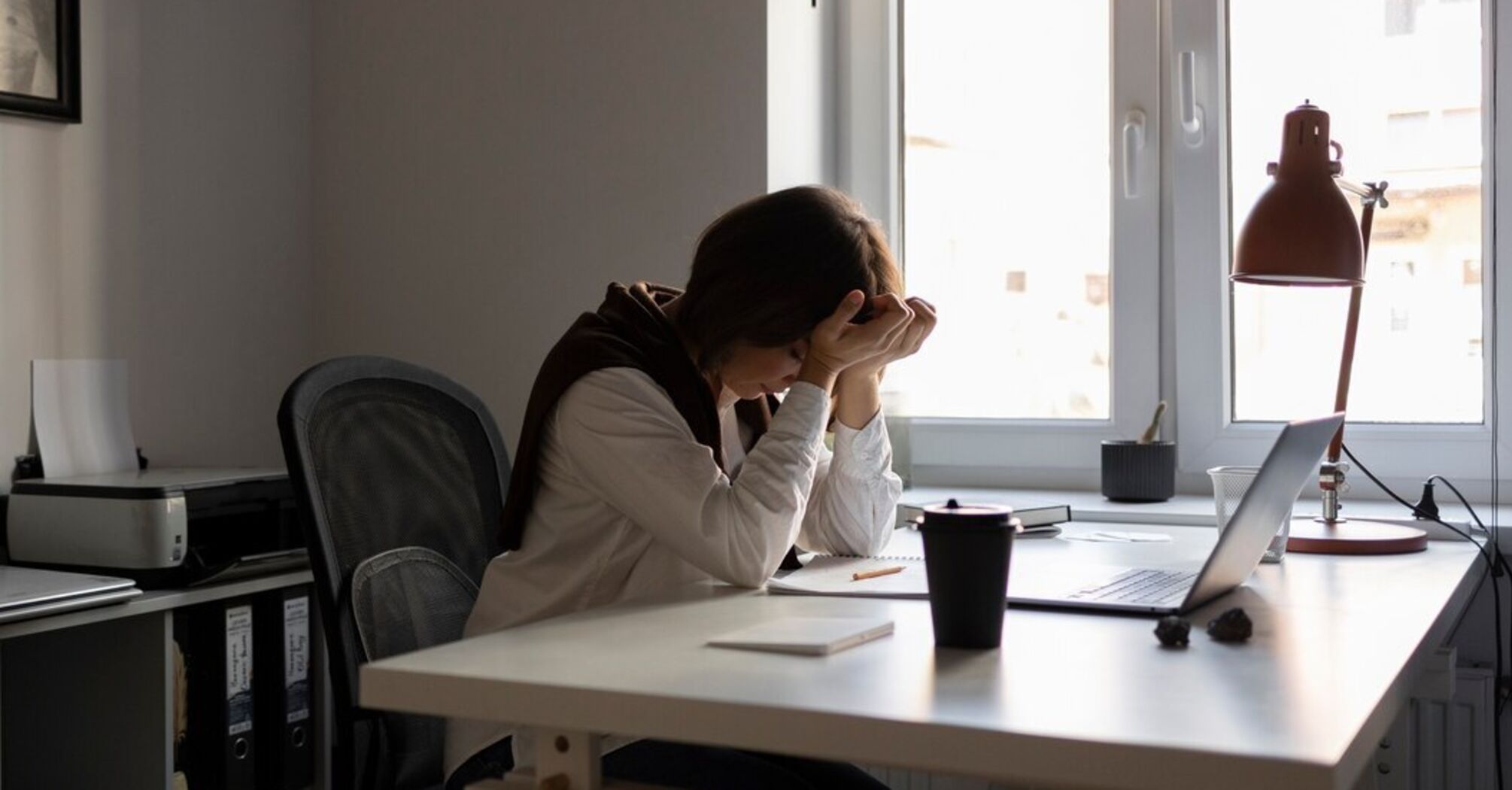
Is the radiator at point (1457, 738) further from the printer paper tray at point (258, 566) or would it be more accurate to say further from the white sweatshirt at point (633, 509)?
the printer paper tray at point (258, 566)

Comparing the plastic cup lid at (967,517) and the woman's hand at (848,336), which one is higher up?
the woman's hand at (848,336)

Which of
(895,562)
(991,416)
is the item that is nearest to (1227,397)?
(991,416)

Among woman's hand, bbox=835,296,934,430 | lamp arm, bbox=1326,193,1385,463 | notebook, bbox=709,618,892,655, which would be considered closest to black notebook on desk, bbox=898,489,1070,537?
woman's hand, bbox=835,296,934,430

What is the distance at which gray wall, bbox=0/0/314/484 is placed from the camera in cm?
233

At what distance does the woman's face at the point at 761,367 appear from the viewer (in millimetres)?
1595

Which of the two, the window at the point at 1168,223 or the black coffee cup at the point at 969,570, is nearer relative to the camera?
the black coffee cup at the point at 969,570

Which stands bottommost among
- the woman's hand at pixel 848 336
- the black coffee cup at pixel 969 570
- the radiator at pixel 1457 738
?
the radiator at pixel 1457 738

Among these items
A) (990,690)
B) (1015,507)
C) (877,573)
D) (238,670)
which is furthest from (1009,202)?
(990,690)

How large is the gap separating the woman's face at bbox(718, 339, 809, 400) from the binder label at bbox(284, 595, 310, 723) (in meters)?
0.95

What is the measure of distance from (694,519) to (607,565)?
145 mm

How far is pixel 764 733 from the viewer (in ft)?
2.91

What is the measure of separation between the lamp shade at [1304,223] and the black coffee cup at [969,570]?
0.86m

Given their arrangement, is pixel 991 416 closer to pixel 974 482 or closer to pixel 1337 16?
pixel 974 482

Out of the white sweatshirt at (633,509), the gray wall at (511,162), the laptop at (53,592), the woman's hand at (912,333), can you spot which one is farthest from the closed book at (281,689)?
the woman's hand at (912,333)
